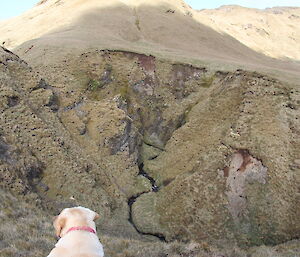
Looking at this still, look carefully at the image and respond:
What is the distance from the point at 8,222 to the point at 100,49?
116 feet

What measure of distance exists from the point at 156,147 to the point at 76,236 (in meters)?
Result: 35.7

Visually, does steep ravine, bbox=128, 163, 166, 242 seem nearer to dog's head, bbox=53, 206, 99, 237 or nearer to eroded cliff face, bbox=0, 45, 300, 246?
eroded cliff face, bbox=0, 45, 300, 246

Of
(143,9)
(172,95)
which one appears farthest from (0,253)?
(143,9)

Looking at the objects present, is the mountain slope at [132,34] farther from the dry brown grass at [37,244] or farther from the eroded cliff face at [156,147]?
the dry brown grass at [37,244]

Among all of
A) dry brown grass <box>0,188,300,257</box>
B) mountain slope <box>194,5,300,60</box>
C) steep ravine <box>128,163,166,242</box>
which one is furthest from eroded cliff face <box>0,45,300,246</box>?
mountain slope <box>194,5,300,60</box>

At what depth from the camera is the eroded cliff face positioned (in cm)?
3031

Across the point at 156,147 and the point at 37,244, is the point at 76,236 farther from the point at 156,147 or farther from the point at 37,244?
the point at 156,147

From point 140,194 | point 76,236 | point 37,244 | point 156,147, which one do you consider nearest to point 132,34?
point 156,147

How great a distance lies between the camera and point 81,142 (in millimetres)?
36438

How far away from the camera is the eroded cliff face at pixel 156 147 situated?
30312 millimetres

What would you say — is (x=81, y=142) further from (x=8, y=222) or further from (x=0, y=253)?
(x=0, y=253)

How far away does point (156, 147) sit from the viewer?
42.8m

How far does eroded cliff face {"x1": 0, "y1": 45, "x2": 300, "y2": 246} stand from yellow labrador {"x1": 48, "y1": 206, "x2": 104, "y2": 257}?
65.9 feet

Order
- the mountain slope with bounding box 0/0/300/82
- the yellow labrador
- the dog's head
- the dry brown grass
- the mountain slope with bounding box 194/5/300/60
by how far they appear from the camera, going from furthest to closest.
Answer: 1. the mountain slope with bounding box 194/5/300/60
2. the mountain slope with bounding box 0/0/300/82
3. the dry brown grass
4. the dog's head
5. the yellow labrador
